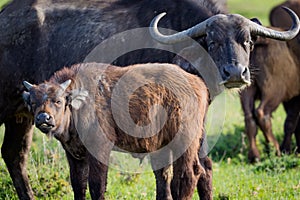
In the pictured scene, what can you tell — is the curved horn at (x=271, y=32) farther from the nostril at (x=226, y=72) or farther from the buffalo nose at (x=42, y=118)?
the buffalo nose at (x=42, y=118)

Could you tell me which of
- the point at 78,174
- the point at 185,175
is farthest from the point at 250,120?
the point at 78,174

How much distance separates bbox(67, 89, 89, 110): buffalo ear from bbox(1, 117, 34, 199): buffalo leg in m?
2.45

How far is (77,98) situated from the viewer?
267 inches

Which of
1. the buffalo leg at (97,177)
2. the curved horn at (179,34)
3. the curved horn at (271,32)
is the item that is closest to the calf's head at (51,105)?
the buffalo leg at (97,177)

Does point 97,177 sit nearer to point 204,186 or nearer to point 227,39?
point 204,186

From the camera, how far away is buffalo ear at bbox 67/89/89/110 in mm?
6762

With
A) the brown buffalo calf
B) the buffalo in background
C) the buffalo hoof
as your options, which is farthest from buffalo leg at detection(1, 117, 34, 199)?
the buffalo in background

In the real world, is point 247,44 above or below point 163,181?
above

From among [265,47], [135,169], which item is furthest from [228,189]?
[265,47]

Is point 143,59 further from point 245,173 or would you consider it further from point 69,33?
point 245,173

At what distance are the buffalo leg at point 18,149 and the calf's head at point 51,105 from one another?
96.4 inches

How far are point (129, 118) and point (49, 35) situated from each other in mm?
2459

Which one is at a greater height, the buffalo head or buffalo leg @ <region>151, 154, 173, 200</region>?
the buffalo head

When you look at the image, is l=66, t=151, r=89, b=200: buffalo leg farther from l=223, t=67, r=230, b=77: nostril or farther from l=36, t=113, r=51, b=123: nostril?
l=223, t=67, r=230, b=77: nostril
